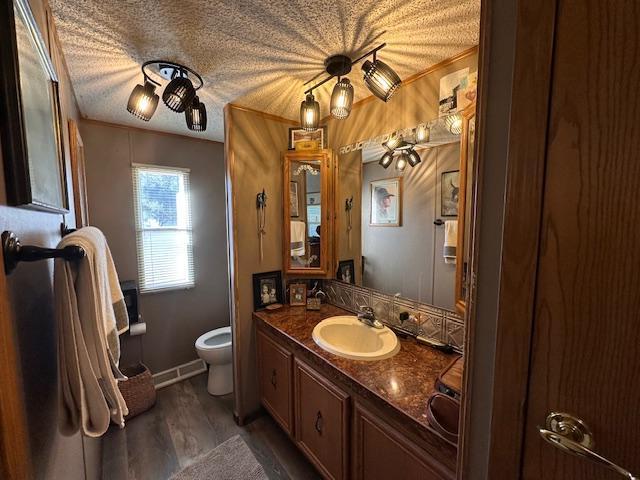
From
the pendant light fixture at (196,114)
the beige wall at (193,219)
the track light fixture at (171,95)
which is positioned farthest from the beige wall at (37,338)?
the beige wall at (193,219)

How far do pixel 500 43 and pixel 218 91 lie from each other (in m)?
1.63

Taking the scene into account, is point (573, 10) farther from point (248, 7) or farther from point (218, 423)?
point (218, 423)

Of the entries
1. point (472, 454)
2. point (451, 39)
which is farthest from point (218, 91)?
point (472, 454)

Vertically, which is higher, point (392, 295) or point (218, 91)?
point (218, 91)

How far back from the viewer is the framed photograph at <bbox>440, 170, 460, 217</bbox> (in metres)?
1.36

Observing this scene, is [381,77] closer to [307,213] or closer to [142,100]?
[307,213]

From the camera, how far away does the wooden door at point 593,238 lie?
45cm

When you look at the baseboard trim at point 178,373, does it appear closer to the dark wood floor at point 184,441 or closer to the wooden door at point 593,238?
the dark wood floor at point 184,441

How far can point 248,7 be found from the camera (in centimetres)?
101

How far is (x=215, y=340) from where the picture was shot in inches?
100

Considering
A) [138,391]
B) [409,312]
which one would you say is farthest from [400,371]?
[138,391]

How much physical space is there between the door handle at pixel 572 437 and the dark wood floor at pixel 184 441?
1.60 metres

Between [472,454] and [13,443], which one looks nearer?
[13,443]

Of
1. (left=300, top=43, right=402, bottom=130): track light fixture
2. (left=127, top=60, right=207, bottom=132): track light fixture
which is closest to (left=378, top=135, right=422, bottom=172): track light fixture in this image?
(left=300, top=43, right=402, bottom=130): track light fixture
